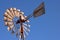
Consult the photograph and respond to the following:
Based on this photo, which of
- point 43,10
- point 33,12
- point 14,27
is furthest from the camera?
point 14,27

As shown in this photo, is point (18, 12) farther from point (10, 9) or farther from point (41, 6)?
point (41, 6)

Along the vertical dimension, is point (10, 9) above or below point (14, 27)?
above

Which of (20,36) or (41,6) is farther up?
(41,6)

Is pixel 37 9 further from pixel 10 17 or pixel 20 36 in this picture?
pixel 10 17

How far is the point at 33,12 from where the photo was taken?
66.0 ft

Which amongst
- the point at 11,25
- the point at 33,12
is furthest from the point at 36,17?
the point at 11,25

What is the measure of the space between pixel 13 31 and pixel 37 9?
13.0ft

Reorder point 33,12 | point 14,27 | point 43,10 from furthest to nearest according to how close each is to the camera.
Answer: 1. point 14,27
2. point 33,12
3. point 43,10

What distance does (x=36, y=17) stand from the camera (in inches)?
783

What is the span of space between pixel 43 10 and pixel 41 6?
17.3 inches

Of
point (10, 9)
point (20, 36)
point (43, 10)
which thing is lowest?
point (20, 36)

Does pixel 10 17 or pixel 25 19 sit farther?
pixel 10 17

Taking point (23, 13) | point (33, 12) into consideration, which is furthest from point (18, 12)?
point (33, 12)

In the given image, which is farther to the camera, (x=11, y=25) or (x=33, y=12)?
(x=11, y=25)
